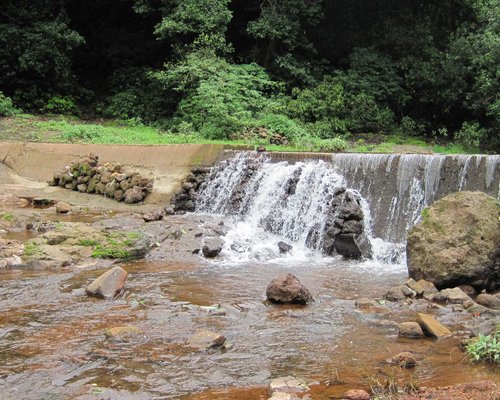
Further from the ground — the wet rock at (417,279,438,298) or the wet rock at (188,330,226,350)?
the wet rock at (188,330,226,350)

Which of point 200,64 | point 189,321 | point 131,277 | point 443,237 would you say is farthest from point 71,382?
point 200,64

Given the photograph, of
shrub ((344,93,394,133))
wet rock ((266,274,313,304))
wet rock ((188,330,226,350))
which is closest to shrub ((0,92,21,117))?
shrub ((344,93,394,133))

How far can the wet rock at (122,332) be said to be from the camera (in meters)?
5.00

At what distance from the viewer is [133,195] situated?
12820mm

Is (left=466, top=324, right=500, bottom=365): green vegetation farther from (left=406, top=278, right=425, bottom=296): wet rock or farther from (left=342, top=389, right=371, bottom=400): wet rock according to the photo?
(left=406, top=278, right=425, bottom=296): wet rock

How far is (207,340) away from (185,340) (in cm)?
24

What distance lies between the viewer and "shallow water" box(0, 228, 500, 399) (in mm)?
4055

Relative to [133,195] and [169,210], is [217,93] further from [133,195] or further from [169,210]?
[169,210]

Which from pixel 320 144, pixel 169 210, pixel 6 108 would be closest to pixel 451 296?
pixel 169 210

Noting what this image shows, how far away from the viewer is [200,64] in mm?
18547

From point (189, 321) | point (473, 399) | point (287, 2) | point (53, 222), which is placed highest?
point (287, 2)

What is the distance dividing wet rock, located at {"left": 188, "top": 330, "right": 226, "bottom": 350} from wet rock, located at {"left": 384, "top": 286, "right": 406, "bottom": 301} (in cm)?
247

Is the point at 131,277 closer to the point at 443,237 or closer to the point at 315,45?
the point at 443,237

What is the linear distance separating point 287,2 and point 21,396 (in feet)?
65.1
